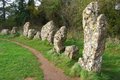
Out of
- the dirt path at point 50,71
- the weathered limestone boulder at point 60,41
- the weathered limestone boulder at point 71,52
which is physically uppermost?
the weathered limestone boulder at point 60,41

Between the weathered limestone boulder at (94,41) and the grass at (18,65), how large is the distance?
349 cm

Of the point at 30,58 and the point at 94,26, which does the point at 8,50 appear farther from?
the point at 94,26

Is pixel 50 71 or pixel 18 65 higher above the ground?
pixel 18 65

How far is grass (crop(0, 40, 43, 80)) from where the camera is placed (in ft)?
72.2

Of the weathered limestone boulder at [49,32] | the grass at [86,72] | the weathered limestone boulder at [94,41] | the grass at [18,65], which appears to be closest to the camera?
the grass at [86,72]

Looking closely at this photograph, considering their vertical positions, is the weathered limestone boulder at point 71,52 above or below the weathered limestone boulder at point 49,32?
below

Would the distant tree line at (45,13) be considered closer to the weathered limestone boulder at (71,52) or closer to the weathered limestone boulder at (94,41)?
the weathered limestone boulder at (71,52)

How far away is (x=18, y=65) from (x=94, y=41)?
21.4 ft

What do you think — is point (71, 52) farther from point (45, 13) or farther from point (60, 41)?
point (45, 13)

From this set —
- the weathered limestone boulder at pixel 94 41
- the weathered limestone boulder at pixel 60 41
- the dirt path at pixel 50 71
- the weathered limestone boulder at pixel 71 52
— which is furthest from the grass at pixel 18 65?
the weathered limestone boulder at pixel 94 41

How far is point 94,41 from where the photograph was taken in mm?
21547

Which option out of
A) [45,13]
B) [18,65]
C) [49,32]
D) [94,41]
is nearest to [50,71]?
[18,65]

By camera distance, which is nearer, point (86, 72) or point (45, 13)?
point (86, 72)

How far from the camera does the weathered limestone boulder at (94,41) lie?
21.4 m
